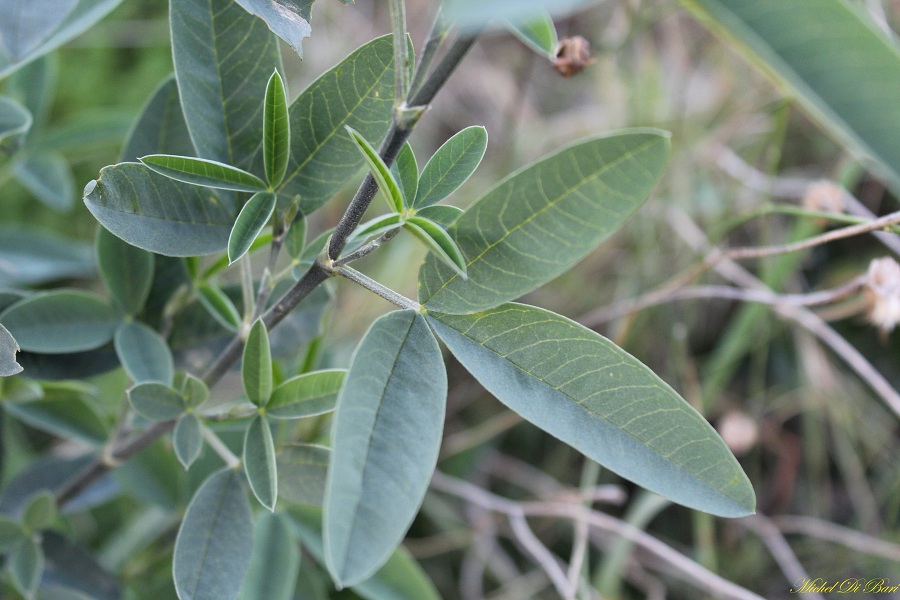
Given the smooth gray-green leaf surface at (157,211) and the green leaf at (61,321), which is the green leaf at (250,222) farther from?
the green leaf at (61,321)

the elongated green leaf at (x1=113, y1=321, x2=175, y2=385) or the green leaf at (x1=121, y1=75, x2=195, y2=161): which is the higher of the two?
the green leaf at (x1=121, y1=75, x2=195, y2=161)

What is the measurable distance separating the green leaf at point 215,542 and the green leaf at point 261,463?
0.07 metres

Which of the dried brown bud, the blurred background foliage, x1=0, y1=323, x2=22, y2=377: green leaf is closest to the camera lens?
x1=0, y1=323, x2=22, y2=377: green leaf

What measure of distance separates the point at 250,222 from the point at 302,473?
0.16 metres

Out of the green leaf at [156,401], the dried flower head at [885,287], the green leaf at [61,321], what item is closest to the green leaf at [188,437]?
the green leaf at [156,401]

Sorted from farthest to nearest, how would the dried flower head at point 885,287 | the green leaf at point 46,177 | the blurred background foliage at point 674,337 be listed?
the blurred background foliage at point 674,337 < the green leaf at point 46,177 < the dried flower head at point 885,287

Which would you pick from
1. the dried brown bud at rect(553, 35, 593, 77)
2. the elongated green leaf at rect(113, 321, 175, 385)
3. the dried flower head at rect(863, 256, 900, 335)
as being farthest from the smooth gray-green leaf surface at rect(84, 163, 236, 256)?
the dried flower head at rect(863, 256, 900, 335)

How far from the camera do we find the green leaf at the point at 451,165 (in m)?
0.31

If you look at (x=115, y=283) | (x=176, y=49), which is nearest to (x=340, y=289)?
(x=115, y=283)

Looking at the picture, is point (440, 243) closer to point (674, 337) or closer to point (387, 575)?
point (387, 575)

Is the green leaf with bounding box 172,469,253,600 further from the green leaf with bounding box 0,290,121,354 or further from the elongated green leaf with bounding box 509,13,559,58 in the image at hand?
the elongated green leaf with bounding box 509,13,559,58

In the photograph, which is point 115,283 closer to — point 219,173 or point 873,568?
point 219,173

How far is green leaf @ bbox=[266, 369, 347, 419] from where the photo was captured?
36cm

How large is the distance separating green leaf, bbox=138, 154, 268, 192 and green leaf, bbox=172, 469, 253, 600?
18 centimetres
